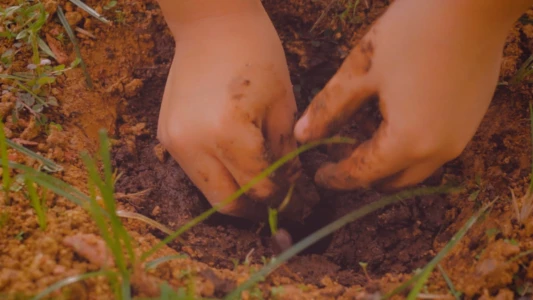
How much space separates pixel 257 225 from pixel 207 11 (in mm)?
588

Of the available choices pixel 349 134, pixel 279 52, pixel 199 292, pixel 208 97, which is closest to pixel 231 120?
pixel 208 97

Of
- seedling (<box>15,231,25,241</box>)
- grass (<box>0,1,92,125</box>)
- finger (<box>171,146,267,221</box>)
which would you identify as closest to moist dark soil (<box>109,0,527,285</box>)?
finger (<box>171,146,267,221</box>)

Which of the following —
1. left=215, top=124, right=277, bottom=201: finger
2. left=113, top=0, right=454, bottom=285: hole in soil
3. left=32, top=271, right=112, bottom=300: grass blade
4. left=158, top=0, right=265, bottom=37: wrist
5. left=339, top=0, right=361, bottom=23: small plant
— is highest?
left=158, top=0, right=265, bottom=37: wrist

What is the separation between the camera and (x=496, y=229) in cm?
97

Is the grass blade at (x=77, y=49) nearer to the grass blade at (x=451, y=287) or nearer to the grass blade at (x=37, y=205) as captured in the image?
the grass blade at (x=37, y=205)

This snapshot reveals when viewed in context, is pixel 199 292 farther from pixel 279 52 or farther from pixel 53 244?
pixel 279 52

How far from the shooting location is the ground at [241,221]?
2.81ft

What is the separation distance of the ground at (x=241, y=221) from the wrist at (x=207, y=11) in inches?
13.0

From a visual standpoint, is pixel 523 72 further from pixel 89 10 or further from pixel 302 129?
pixel 89 10

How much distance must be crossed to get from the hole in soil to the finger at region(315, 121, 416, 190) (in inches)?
8.9

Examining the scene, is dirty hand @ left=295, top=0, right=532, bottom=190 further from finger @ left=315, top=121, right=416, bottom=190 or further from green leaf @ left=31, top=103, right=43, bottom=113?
green leaf @ left=31, top=103, right=43, bottom=113

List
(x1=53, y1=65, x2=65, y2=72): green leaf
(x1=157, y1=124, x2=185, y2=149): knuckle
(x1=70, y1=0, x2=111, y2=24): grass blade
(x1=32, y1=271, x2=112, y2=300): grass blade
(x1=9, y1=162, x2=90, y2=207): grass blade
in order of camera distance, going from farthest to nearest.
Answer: (x1=70, y1=0, x2=111, y2=24): grass blade
(x1=53, y1=65, x2=65, y2=72): green leaf
(x1=157, y1=124, x2=185, y2=149): knuckle
(x1=9, y1=162, x2=90, y2=207): grass blade
(x1=32, y1=271, x2=112, y2=300): grass blade

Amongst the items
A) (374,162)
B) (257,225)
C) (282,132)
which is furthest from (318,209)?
(374,162)

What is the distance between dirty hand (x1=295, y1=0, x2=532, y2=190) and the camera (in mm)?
862
